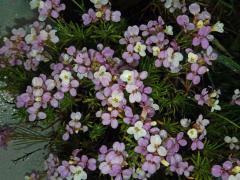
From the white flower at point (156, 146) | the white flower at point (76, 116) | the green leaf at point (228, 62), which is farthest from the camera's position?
the green leaf at point (228, 62)

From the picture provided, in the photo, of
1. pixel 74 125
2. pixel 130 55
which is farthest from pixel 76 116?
Result: pixel 130 55

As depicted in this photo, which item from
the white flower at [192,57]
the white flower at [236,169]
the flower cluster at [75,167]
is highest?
the white flower at [192,57]

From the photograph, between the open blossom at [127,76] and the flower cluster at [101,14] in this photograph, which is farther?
the flower cluster at [101,14]

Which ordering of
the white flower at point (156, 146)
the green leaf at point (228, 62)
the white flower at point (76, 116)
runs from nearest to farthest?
the white flower at point (156, 146) → the white flower at point (76, 116) → the green leaf at point (228, 62)

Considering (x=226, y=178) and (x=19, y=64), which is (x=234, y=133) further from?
(x=19, y=64)

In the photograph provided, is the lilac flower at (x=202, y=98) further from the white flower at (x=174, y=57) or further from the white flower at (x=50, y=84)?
the white flower at (x=50, y=84)

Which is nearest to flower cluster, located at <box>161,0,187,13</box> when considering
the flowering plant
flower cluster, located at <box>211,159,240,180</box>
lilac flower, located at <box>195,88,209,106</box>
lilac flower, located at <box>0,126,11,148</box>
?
the flowering plant

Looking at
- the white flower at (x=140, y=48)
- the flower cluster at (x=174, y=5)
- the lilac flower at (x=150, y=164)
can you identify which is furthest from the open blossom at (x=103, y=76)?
the flower cluster at (x=174, y=5)

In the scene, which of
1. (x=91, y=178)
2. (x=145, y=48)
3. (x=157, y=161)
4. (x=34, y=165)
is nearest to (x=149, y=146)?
(x=157, y=161)
